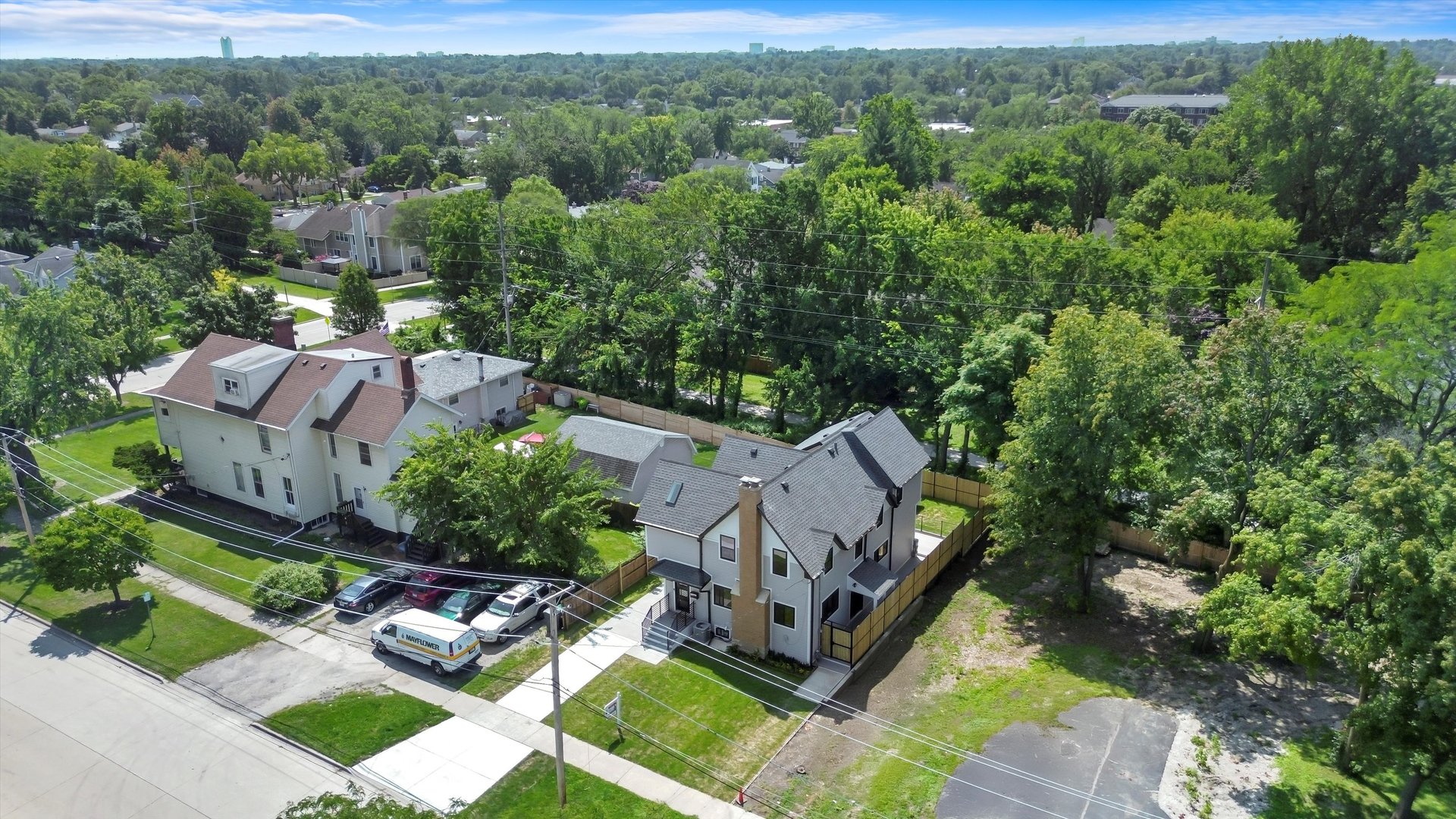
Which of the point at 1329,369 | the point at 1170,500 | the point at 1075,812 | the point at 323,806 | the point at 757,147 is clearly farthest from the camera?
the point at 757,147

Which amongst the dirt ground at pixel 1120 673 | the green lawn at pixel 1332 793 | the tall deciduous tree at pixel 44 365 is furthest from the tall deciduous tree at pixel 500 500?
the green lawn at pixel 1332 793

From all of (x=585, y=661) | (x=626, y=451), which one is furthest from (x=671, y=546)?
(x=626, y=451)

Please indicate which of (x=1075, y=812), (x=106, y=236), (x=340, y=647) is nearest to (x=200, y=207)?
(x=106, y=236)

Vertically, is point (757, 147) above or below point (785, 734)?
above

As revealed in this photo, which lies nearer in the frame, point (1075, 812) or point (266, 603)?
point (1075, 812)

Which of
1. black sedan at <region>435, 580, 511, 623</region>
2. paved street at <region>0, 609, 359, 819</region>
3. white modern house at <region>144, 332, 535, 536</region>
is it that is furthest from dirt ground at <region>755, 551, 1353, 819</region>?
white modern house at <region>144, 332, 535, 536</region>

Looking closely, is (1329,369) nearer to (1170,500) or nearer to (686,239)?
(1170,500)

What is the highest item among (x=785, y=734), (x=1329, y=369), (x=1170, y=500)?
(x=1329, y=369)
